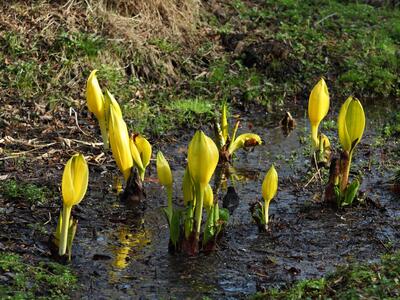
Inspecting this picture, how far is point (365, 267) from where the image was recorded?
186 inches

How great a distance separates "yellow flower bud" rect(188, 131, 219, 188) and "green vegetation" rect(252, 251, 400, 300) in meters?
0.78

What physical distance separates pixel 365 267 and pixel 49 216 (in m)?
2.22

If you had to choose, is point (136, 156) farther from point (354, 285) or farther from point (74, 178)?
point (354, 285)

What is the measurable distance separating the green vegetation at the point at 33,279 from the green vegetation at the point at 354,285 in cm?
106

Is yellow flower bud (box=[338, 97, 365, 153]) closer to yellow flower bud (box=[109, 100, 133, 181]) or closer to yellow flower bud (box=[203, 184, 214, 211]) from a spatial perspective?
yellow flower bud (box=[203, 184, 214, 211])

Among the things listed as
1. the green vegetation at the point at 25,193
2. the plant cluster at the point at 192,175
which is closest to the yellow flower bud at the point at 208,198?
the plant cluster at the point at 192,175

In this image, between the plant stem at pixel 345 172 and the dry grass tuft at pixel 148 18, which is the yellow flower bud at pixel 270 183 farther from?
the dry grass tuft at pixel 148 18

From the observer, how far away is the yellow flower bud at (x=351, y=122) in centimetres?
590

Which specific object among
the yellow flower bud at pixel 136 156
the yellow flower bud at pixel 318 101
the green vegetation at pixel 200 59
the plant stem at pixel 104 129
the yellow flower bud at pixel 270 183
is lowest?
the yellow flower bud at pixel 270 183

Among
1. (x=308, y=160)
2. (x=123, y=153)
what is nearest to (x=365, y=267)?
(x=123, y=153)

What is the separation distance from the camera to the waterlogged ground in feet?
16.5

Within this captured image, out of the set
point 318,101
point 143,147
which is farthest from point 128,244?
point 318,101

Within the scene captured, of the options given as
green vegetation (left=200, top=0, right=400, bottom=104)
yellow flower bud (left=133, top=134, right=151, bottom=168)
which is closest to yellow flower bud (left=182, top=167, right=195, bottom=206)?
yellow flower bud (left=133, top=134, right=151, bottom=168)

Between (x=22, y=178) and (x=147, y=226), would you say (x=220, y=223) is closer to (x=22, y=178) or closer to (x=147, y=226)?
(x=147, y=226)
